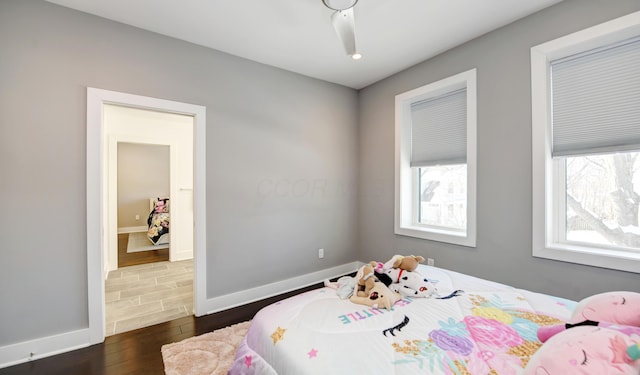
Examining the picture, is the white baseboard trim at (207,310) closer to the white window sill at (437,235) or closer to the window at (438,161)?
the white window sill at (437,235)

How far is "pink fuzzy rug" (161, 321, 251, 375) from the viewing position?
1.78 m

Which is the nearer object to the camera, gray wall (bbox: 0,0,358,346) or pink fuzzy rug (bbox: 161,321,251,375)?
pink fuzzy rug (bbox: 161,321,251,375)

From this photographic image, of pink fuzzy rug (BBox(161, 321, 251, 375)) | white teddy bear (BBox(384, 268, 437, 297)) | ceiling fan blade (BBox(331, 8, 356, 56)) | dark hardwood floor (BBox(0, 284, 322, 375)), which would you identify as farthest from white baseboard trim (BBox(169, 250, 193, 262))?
ceiling fan blade (BBox(331, 8, 356, 56))

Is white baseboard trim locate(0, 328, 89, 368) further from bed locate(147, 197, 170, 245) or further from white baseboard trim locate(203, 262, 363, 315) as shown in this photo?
bed locate(147, 197, 170, 245)

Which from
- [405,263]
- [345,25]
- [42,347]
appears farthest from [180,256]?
[345,25]

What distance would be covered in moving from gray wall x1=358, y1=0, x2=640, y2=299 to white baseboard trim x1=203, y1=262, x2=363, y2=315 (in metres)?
1.25

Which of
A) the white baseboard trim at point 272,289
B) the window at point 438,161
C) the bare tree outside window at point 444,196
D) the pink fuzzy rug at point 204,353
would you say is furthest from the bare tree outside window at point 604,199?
the pink fuzzy rug at point 204,353

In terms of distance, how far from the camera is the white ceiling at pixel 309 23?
2.04 meters

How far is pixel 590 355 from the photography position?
2.71 ft

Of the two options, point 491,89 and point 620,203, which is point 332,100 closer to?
point 491,89

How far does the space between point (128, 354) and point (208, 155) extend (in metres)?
1.78

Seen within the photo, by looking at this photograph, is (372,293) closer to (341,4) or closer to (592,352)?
(592,352)

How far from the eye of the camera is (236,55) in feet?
9.23

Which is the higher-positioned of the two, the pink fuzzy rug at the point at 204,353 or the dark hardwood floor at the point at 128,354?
the pink fuzzy rug at the point at 204,353
